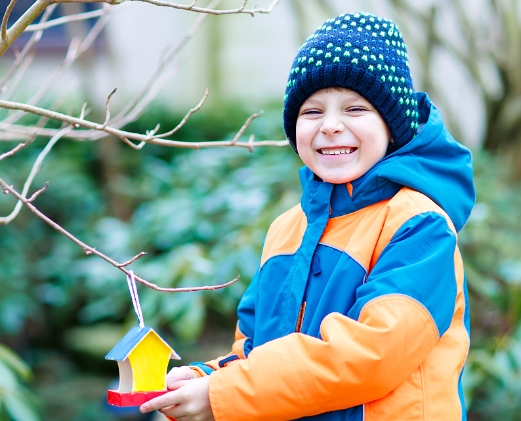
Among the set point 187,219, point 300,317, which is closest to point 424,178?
point 300,317

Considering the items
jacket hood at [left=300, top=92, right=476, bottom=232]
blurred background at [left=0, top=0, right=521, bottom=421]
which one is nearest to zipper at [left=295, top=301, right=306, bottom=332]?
jacket hood at [left=300, top=92, right=476, bottom=232]

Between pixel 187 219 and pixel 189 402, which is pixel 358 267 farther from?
pixel 187 219

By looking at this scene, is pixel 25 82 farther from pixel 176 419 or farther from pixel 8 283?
pixel 176 419

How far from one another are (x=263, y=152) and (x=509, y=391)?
2.05 metres

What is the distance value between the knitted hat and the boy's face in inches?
0.8

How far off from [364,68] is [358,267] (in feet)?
1.36

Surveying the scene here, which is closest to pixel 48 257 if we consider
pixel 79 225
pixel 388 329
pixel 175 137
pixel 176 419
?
pixel 79 225

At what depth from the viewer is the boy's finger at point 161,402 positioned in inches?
55.5

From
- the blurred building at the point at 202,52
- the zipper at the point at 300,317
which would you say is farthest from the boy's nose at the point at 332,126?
the blurred building at the point at 202,52

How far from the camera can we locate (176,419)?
1495mm

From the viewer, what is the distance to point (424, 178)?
4.91 ft

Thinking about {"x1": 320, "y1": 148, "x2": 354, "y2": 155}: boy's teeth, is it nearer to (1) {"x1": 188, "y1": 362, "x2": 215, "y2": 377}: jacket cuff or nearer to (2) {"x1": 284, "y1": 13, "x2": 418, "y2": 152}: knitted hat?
(2) {"x1": 284, "y1": 13, "x2": 418, "y2": 152}: knitted hat

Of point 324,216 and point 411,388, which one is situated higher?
point 324,216

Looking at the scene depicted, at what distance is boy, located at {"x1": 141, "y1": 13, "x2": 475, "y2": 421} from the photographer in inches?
52.8
